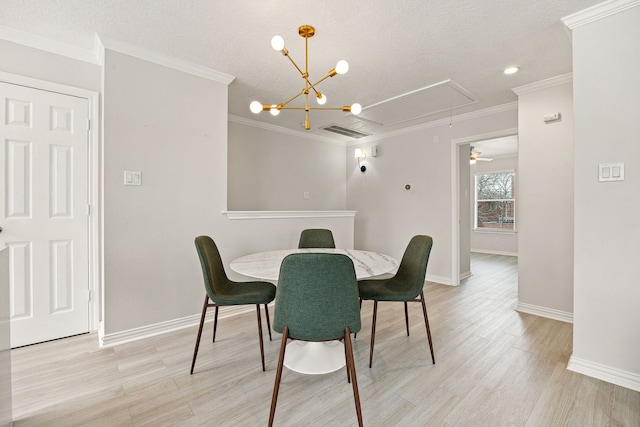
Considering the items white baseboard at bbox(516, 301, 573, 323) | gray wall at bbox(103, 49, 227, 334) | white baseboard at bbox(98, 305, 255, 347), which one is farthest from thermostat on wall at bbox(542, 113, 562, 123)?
white baseboard at bbox(98, 305, 255, 347)

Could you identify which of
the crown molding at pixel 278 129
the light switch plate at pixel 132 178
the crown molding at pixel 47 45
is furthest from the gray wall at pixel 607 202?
the crown molding at pixel 47 45

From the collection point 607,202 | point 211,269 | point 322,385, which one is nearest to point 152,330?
point 211,269

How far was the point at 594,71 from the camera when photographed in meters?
1.93

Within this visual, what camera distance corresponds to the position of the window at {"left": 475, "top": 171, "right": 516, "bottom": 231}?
23.0 feet

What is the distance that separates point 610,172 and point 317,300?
207 centimetres

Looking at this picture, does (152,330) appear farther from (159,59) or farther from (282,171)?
(282,171)

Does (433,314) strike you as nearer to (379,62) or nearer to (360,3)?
(379,62)

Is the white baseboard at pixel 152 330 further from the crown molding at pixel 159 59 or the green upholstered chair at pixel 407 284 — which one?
the crown molding at pixel 159 59

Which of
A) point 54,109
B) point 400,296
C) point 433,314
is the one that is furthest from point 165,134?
point 433,314

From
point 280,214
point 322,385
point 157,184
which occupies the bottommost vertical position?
point 322,385

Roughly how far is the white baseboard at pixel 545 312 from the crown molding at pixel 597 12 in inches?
102

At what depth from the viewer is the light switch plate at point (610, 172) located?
5.97 feet

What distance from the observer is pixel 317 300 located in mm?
1376

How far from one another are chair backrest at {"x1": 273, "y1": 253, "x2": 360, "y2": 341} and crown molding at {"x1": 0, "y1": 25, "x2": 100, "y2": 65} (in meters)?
2.66
